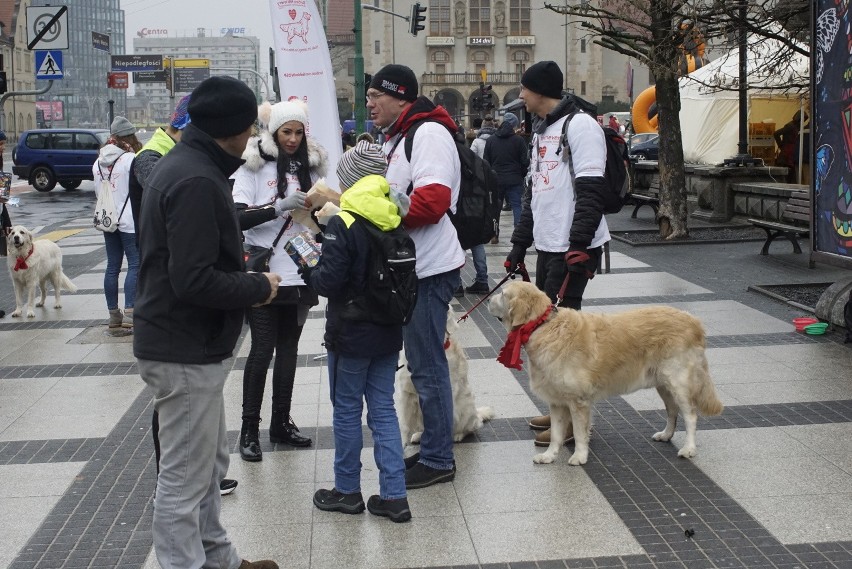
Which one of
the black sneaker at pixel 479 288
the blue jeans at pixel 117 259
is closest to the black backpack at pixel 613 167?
the blue jeans at pixel 117 259

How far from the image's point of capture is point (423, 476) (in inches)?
207

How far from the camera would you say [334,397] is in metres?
4.75

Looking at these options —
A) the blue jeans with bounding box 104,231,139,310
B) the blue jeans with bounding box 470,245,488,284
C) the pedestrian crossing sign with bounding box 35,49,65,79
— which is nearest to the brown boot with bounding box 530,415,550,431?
the blue jeans with bounding box 104,231,139,310

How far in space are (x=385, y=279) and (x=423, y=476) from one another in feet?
4.20

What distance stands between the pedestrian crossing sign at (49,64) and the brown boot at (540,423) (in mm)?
13408

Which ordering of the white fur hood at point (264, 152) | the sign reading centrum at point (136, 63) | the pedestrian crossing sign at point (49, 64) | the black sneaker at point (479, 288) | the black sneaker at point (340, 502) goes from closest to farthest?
the black sneaker at point (340, 502) < the white fur hood at point (264, 152) < the black sneaker at point (479, 288) < the pedestrian crossing sign at point (49, 64) < the sign reading centrum at point (136, 63)

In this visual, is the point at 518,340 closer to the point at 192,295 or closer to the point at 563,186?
the point at 563,186

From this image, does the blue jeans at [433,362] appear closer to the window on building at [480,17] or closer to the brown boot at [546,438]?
the brown boot at [546,438]

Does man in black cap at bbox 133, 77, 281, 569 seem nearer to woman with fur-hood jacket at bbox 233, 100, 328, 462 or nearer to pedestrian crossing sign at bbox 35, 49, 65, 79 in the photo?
woman with fur-hood jacket at bbox 233, 100, 328, 462

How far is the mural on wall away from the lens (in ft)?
26.7

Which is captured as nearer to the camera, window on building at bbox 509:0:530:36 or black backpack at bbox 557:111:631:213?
black backpack at bbox 557:111:631:213

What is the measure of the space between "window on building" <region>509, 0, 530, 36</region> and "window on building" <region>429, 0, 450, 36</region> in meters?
6.35

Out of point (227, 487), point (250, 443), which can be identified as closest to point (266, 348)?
point (250, 443)

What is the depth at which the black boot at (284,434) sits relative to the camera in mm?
5926
